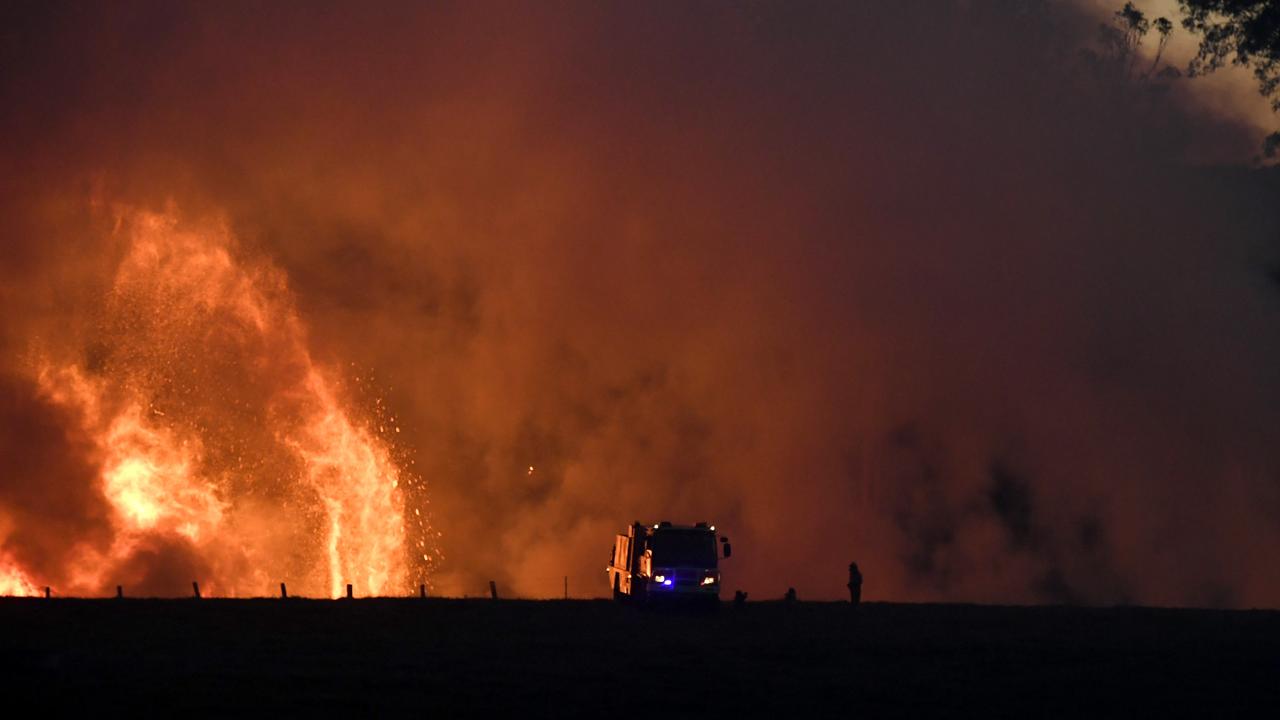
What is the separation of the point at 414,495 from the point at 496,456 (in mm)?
7701

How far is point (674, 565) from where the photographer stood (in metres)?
47.6

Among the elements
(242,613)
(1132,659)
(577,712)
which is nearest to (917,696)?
(577,712)

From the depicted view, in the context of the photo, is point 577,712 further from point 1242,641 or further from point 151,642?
point 1242,641

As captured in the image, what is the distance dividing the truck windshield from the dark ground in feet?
11.4

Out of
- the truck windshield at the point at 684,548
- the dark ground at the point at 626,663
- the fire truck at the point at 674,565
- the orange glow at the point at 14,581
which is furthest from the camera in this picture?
the orange glow at the point at 14,581

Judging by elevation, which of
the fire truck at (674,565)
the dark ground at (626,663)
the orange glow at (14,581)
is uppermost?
the orange glow at (14,581)

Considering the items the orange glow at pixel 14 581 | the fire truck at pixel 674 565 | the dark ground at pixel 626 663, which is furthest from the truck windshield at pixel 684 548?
the orange glow at pixel 14 581

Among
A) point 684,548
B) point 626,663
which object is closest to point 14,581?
point 684,548

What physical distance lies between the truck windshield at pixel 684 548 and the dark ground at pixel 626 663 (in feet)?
11.4

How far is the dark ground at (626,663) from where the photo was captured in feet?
69.5

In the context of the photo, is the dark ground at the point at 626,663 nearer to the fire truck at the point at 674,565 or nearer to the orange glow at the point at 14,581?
the fire truck at the point at 674,565

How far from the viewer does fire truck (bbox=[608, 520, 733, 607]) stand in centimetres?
4738

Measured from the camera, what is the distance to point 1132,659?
95.8 ft

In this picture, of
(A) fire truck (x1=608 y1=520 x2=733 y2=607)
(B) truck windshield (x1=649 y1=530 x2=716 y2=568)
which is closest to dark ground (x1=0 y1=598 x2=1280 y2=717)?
(A) fire truck (x1=608 y1=520 x2=733 y2=607)
